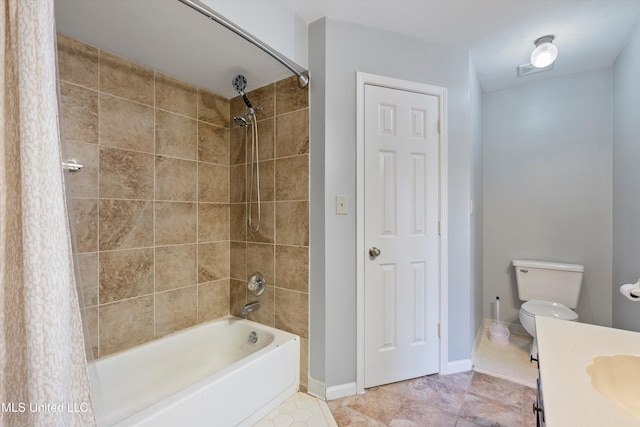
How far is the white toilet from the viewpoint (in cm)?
224

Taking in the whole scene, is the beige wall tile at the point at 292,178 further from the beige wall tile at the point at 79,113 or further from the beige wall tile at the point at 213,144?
the beige wall tile at the point at 79,113

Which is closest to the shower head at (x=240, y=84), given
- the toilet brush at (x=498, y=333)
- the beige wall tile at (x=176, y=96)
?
the beige wall tile at (x=176, y=96)

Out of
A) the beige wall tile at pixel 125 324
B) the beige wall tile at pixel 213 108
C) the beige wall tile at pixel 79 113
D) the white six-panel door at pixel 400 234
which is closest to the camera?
the beige wall tile at pixel 79 113

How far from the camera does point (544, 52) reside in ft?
6.08

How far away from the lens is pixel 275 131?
191cm

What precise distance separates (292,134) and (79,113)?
117cm

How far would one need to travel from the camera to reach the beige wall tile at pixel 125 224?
159 centimetres

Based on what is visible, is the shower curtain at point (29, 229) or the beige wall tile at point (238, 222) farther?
the beige wall tile at point (238, 222)

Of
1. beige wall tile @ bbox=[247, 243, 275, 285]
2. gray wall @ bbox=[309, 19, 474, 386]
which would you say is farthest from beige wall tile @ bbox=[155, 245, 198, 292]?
gray wall @ bbox=[309, 19, 474, 386]

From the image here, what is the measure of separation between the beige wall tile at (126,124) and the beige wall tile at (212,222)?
1.79ft

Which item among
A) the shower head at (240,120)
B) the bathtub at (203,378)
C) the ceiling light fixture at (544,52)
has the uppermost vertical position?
the ceiling light fixture at (544,52)

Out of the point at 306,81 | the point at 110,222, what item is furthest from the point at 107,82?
the point at 306,81

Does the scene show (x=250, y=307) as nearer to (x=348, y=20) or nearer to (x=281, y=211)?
(x=281, y=211)

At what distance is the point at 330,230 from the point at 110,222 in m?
1.30
